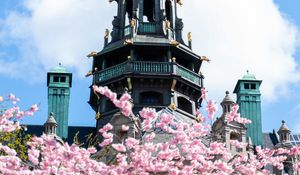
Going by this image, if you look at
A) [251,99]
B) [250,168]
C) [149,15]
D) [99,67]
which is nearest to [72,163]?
[250,168]

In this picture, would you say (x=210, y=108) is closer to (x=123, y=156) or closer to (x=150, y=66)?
(x=123, y=156)

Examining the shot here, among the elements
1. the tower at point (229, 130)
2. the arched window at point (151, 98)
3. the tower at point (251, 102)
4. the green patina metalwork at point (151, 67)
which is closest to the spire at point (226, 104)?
the tower at point (229, 130)

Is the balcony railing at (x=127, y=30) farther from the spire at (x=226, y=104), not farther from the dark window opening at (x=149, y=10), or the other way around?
the spire at (x=226, y=104)

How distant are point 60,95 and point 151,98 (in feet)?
62.7

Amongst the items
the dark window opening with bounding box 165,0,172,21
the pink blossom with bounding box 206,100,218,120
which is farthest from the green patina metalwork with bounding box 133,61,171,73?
the pink blossom with bounding box 206,100,218,120

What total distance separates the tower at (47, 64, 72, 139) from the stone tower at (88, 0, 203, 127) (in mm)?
9061

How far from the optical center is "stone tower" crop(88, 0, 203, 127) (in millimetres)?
66062

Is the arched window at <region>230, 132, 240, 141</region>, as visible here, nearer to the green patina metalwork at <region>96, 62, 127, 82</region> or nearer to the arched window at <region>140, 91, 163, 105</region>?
the arched window at <region>140, 91, 163, 105</region>

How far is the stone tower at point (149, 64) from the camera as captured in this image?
6606cm

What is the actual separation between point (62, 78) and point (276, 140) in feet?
81.9

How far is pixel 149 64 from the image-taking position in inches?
2625

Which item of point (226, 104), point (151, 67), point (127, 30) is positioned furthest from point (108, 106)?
point (226, 104)

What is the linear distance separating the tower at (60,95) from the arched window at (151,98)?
1464cm

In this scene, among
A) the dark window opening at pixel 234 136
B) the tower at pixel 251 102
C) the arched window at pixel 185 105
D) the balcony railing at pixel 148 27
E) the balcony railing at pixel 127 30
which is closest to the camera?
the dark window opening at pixel 234 136
